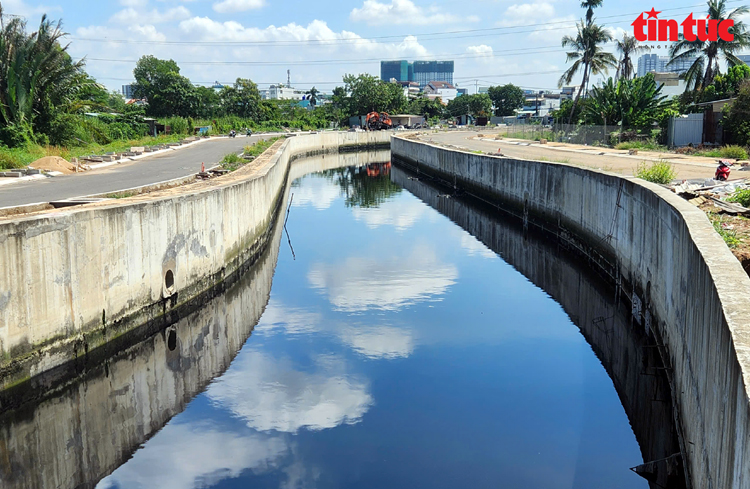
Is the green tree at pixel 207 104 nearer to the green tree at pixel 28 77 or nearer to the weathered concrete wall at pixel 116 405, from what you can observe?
the green tree at pixel 28 77

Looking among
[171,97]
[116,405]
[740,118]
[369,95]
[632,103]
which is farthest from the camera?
[369,95]

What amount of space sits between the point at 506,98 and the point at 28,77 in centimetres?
14910

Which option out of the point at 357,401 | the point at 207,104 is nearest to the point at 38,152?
the point at 357,401

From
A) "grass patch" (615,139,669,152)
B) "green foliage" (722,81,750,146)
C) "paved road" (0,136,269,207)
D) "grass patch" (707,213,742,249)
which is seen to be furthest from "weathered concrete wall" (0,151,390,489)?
"grass patch" (615,139,669,152)

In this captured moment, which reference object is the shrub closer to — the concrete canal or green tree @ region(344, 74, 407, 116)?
the concrete canal

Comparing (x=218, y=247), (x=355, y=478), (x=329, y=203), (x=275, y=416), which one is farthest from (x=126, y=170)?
(x=355, y=478)

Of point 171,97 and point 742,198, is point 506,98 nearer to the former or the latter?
point 171,97

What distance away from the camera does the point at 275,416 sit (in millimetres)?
12016

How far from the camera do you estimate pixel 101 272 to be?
13.7m

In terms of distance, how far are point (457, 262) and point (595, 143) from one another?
29268mm

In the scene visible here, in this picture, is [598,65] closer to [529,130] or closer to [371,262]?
[529,130]

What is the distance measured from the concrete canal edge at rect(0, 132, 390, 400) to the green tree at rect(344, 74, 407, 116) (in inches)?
3916

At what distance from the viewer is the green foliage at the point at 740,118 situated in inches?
1371

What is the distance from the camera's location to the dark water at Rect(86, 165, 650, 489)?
1024 cm
